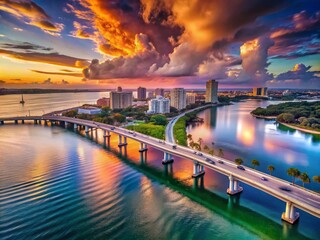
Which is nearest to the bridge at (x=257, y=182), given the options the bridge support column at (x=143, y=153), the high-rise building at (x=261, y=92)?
the bridge support column at (x=143, y=153)

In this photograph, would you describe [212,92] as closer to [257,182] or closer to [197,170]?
[197,170]

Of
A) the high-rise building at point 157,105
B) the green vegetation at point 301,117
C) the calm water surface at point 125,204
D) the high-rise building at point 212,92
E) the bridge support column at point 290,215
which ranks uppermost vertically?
the high-rise building at point 212,92

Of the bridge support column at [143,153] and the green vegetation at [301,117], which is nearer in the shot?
the bridge support column at [143,153]

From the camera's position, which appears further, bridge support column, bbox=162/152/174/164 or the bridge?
bridge support column, bbox=162/152/174/164

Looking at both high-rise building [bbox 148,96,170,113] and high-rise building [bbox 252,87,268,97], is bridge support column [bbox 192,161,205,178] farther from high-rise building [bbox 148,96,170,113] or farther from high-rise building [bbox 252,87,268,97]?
high-rise building [bbox 252,87,268,97]

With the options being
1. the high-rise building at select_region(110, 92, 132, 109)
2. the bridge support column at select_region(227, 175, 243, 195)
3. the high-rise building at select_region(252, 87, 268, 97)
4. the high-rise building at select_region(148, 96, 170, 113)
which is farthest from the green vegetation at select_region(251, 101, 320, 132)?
the high-rise building at select_region(252, 87, 268, 97)

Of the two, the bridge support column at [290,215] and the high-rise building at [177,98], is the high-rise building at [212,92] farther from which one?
the bridge support column at [290,215]
